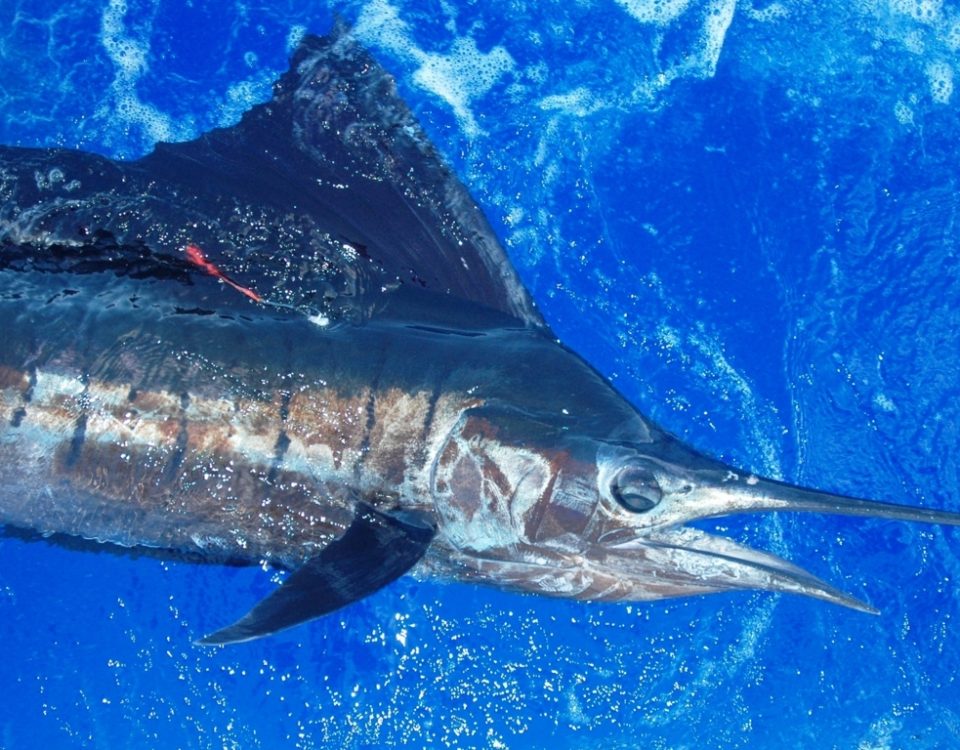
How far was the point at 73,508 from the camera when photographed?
2.64m

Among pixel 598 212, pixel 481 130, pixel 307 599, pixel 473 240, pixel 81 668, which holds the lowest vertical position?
pixel 81 668

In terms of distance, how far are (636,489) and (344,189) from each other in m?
1.37

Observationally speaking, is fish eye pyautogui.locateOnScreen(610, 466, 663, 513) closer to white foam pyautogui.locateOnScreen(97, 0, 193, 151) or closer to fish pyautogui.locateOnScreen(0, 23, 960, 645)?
fish pyautogui.locateOnScreen(0, 23, 960, 645)

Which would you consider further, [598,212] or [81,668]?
[598,212]

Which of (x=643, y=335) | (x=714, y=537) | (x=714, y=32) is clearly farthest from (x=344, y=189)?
(x=714, y=32)

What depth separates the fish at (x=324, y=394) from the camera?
235 centimetres

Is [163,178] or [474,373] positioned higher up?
[163,178]

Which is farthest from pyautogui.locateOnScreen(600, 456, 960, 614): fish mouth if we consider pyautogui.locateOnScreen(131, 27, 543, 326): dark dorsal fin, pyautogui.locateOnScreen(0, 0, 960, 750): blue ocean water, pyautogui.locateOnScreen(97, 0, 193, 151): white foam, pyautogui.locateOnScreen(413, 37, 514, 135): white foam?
pyautogui.locateOnScreen(97, 0, 193, 151): white foam

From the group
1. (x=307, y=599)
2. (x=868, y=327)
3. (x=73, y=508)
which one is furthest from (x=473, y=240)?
(x=868, y=327)

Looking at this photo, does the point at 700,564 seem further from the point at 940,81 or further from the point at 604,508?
the point at 940,81

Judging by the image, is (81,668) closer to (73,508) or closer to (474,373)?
(73,508)

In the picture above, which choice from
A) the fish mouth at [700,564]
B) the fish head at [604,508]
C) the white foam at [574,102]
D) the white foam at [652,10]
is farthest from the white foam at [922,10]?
the fish mouth at [700,564]

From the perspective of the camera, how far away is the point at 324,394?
8.29ft

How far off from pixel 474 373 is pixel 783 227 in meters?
1.91
